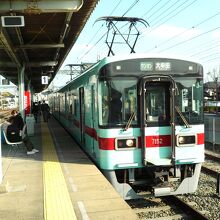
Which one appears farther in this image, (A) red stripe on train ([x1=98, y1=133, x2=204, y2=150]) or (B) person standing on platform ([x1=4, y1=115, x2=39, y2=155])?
(B) person standing on platform ([x1=4, y1=115, x2=39, y2=155])

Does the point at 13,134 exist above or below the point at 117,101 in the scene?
below

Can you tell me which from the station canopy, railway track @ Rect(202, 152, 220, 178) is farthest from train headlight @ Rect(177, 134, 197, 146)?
the station canopy

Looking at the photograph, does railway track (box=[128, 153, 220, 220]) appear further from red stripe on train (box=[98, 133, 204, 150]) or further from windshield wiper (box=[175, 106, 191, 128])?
windshield wiper (box=[175, 106, 191, 128])

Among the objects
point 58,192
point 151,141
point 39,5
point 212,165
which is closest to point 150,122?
point 151,141

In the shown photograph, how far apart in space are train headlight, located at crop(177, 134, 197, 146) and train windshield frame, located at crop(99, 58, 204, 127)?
267 mm

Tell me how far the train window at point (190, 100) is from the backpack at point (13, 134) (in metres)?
6.15

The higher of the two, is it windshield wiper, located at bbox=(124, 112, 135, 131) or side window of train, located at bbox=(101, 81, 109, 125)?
side window of train, located at bbox=(101, 81, 109, 125)

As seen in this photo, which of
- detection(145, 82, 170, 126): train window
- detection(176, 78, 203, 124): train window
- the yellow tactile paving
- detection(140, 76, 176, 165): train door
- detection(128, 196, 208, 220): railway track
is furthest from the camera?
detection(176, 78, 203, 124): train window

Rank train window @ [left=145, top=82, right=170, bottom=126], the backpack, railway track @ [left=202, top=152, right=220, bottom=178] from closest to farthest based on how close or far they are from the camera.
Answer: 1. train window @ [left=145, top=82, right=170, bottom=126]
2. railway track @ [left=202, top=152, right=220, bottom=178]
3. the backpack

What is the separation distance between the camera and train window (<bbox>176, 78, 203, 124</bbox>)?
324 inches

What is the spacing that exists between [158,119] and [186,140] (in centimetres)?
73

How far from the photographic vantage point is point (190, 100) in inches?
327

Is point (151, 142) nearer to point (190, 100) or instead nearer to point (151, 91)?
point (151, 91)

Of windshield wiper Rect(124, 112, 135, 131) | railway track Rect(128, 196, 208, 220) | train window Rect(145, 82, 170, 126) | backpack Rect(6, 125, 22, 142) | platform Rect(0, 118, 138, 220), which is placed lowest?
railway track Rect(128, 196, 208, 220)
